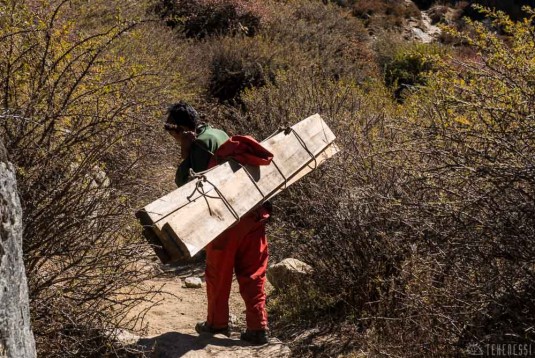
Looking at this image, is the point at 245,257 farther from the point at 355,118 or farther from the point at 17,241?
the point at 355,118

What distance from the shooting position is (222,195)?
13.5ft

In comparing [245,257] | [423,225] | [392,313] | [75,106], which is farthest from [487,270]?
[75,106]

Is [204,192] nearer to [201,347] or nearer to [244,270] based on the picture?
[244,270]

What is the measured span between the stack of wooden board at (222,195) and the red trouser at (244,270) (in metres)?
0.24

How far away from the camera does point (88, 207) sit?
399 centimetres

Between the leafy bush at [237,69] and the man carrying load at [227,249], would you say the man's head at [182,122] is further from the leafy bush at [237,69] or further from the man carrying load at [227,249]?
the leafy bush at [237,69]

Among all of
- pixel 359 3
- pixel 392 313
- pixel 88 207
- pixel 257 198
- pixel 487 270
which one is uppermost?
pixel 88 207

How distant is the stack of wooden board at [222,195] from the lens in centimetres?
365

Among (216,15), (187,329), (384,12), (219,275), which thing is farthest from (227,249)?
(384,12)

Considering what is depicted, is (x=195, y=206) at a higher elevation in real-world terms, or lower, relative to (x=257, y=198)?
higher

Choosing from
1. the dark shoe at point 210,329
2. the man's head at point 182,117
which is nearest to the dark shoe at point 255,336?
the dark shoe at point 210,329

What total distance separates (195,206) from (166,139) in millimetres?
3843

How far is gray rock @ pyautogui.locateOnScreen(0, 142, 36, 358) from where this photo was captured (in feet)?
8.52

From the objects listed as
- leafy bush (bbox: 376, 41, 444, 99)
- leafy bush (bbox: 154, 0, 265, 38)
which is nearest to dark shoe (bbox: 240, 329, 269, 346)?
leafy bush (bbox: 376, 41, 444, 99)
